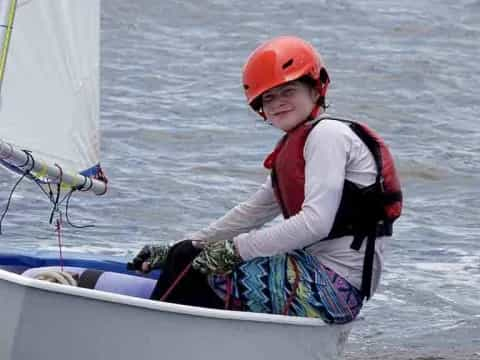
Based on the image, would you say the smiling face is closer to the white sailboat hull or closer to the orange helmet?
the orange helmet

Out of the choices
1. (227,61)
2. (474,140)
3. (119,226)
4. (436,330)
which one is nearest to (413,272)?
(436,330)

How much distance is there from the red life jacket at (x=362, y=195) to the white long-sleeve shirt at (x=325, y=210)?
21mm

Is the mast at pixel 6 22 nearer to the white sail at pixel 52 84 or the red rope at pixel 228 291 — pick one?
the white sail at pixel 52 84

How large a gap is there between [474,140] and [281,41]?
270 inches

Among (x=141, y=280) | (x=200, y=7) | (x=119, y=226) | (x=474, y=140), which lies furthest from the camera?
(x=200, y=7)

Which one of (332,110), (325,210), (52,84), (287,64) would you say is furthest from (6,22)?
(332,110)

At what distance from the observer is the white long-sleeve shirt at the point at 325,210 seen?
380 centimetres

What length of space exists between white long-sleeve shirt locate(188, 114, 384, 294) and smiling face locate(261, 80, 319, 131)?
0.31 feet

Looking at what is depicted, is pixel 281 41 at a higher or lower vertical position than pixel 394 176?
higher

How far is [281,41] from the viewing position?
4.00m

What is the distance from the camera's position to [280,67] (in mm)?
3906

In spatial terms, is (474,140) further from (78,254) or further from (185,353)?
(185,353)

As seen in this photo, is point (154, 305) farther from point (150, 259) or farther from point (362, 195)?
point (362, 195)

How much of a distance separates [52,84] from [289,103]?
1.10 meters
